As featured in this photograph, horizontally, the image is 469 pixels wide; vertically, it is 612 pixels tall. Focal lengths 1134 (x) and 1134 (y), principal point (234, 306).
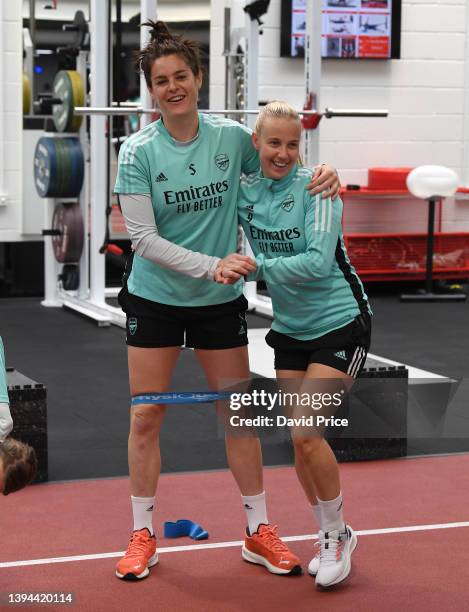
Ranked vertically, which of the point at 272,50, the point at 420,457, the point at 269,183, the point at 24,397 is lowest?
the point at 420,457

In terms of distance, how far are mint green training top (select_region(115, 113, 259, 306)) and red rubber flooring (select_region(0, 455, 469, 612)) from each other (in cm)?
77

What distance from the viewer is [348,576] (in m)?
3.09

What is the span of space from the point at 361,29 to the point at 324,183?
6.12 m

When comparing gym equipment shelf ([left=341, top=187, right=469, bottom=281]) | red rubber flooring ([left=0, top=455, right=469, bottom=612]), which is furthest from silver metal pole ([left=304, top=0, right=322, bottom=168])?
red rubber flooring ([left=0, top=455, right=469, bottom=612])

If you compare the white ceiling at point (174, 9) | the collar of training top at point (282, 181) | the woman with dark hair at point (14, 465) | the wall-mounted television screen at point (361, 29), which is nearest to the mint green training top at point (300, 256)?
the collar of training top at point (282, 181)

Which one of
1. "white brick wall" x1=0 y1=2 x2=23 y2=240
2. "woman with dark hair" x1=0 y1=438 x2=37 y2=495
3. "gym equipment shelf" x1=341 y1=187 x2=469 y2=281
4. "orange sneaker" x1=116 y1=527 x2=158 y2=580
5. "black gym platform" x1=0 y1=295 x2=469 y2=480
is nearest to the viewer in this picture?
"woman with dark hair" x1=0 y1=438 x2=37 y2=495

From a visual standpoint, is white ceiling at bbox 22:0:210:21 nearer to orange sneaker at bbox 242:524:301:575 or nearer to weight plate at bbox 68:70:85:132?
weight plate at bbox 68:70:85:132

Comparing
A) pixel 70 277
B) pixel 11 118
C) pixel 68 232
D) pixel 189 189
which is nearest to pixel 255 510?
pixel 189 189

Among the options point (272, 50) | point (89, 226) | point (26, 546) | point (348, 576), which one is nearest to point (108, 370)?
point (89, 226)

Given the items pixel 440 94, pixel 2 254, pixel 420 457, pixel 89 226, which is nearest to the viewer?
pixel 420 457

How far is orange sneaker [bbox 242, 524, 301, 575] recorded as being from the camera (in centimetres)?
311

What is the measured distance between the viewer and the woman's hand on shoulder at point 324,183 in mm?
2871

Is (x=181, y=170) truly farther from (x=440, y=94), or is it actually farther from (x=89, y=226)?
(x=440, y=94)

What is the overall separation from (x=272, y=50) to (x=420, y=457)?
490cm
